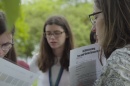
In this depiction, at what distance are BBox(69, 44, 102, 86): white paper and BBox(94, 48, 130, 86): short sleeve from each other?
35cm

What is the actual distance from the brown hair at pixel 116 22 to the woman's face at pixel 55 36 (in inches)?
65.0

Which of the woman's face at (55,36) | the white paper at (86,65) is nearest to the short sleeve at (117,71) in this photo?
the white paper at (86,65)

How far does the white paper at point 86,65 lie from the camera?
1.27 meters

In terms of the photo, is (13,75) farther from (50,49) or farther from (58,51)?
(50,49)

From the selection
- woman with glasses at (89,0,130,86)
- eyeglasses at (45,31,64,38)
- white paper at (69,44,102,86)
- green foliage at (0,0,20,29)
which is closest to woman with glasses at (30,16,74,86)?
eyeglasses at (45,31,64,38)

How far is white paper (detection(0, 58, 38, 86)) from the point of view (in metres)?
1.07

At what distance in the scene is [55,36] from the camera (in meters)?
2.69

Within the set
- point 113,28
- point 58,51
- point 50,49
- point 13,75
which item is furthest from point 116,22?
point 50,49

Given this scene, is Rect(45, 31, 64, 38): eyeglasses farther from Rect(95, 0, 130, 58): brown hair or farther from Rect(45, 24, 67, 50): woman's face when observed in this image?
Rect(95, 0, 130, 58): brown hair

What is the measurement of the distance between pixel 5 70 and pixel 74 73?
36 centimetres

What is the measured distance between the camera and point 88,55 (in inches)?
50.5

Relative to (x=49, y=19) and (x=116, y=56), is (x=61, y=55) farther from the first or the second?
(x=116, y=56)

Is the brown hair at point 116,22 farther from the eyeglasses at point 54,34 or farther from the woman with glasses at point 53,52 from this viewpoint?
the eyeglasses at point 54,34

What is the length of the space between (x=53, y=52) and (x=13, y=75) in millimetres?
1619
